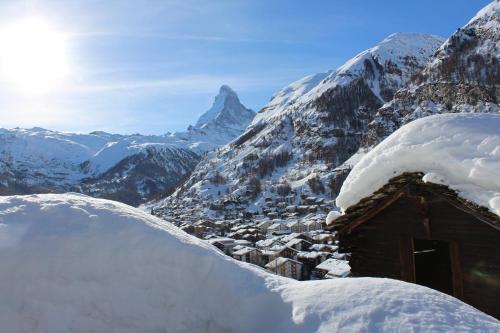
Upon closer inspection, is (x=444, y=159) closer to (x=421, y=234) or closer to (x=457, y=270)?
(x=421, y=234)

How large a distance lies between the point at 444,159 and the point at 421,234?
5.99ft

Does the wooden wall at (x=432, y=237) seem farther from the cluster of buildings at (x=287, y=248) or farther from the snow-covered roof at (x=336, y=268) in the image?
the snow-covered roof at (x=336, y=268)

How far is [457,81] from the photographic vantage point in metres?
152

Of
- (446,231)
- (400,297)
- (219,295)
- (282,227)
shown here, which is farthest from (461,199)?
A: (282,227)

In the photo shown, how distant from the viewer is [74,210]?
6012 millimetres

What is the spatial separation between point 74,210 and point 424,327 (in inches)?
185

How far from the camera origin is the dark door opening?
11773mm

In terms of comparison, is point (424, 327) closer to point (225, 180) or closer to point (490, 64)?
point (490, 64)

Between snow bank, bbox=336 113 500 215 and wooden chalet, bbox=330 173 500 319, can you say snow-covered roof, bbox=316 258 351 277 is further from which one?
snow bank, bbox=336 113 500 215

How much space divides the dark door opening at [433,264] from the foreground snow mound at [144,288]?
303 inches

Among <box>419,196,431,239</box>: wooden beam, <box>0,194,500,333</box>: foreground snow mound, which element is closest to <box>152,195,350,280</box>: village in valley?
<box>419,196,431,239</box>: wooden beam

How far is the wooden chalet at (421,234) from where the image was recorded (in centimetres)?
809

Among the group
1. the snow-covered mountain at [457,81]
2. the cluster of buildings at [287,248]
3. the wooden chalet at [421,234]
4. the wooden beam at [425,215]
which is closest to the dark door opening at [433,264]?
the wooden chalet at [421,234]

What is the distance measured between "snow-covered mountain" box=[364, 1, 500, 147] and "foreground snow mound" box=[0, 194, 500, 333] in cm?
13647
